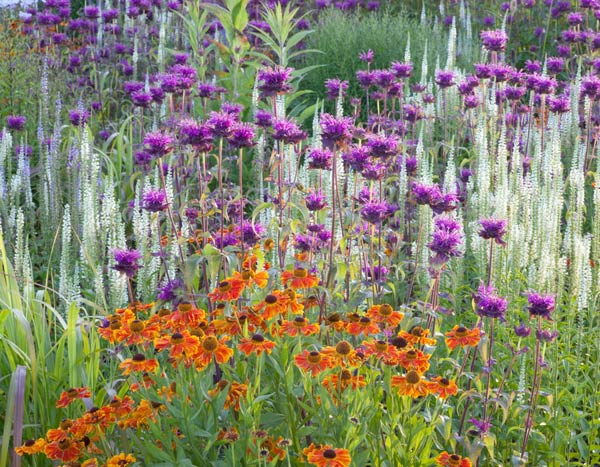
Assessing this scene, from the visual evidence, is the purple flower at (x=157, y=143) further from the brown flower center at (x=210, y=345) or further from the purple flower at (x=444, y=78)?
the purple flower at (x=444, y=78)

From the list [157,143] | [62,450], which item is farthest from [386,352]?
[157,143]

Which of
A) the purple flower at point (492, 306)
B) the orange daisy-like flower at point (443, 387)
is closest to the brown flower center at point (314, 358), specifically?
the orange daisy-like flower at point (443, 387)

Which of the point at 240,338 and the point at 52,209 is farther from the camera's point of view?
the point at 52,209

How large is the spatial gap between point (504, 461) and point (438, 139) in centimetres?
370

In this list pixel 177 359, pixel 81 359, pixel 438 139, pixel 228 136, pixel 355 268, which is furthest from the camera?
pixel 438 139

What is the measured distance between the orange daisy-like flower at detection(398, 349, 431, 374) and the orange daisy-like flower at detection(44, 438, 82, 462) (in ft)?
3.00

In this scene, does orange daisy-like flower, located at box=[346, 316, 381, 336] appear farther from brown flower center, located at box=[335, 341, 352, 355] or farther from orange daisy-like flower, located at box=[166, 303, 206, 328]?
orange daisy-like flower, located at box=[166, 303, 206, 328]

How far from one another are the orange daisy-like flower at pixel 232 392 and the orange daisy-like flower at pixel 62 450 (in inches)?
15.7

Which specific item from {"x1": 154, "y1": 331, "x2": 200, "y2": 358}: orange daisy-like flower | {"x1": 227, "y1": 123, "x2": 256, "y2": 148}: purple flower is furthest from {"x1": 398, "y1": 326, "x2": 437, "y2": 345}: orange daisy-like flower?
{"x1": 227, "y1": 123, "x2": 256, "y2": 148}: purple flower

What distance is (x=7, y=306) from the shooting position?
3.12 meters

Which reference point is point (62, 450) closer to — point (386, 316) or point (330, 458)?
point (330, 458)

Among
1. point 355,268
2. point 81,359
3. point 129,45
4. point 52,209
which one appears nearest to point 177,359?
point 81,359

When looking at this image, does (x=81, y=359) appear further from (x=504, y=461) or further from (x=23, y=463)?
(x=504, y=461)

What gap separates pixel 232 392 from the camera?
8.03ft
